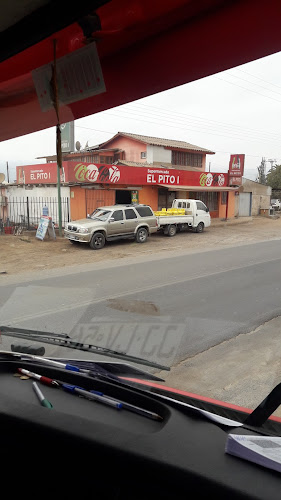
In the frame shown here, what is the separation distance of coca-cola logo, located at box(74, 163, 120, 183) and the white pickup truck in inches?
115

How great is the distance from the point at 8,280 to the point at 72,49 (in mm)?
7243

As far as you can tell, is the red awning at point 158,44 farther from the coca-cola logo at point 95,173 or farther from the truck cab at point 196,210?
the truck cab at point 196,210

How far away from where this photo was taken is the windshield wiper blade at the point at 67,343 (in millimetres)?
2063

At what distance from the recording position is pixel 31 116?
2775 mm

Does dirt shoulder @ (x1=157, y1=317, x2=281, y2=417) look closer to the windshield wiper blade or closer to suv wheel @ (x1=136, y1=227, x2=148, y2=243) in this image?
the windshield wiper blade

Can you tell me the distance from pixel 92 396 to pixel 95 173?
1550 cm

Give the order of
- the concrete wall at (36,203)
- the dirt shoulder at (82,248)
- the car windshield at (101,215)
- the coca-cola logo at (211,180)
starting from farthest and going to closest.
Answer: the coca-cola logo at (211,180)
the concrete wall at (36,203)
the car windshield at (101,215)
the dirt shoulder at (82,248)

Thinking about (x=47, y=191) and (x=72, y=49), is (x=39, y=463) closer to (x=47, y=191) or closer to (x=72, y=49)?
(x=72, y=49)

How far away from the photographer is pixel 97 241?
44.6 ft

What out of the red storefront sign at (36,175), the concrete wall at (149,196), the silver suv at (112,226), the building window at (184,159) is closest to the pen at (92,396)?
the building window at (184,159)

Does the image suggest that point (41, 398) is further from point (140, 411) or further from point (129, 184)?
point (129, 184)

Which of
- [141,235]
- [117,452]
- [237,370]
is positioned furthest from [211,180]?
[117,452]

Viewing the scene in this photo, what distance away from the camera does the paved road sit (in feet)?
10.2

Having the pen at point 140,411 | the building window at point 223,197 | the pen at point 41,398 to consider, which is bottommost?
the pen at point 41,398
